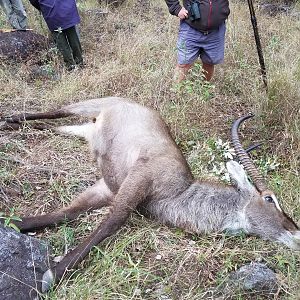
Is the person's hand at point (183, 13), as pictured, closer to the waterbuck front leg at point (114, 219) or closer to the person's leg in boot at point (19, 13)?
the waterbuck front leg at point (114, 219)

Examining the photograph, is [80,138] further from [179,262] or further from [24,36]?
[24,36]

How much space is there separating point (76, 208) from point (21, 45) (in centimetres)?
360

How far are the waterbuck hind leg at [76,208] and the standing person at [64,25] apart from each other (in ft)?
9.30

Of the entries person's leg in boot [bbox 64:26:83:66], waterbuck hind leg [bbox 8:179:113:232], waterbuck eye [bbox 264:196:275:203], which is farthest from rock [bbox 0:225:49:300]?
person's leg in boot [bbox 64:26:83:66]

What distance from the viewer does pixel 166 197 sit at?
3.91 m

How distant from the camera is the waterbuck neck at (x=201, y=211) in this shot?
3854 millimetres

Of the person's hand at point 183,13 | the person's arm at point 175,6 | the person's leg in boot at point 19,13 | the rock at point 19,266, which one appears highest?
the person's leg in boot at point 19,13

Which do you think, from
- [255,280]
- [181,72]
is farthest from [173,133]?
[255,280]

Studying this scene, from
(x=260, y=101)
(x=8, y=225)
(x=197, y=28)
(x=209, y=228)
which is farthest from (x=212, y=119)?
(x=8, y=225)

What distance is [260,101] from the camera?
17.6 ft

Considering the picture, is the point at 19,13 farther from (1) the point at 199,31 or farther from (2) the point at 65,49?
(1) the point at 199,31

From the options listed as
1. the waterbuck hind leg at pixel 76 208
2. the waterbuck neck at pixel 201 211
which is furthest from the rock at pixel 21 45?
the waterbuck neck at pixel 201 211

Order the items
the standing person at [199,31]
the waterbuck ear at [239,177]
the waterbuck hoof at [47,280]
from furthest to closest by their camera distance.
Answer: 1. the standing person at [199,31]
2. the waterbuck ear at [239,177]
3. the waterbuck hoof at [47,280]

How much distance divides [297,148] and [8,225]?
2.87 m
